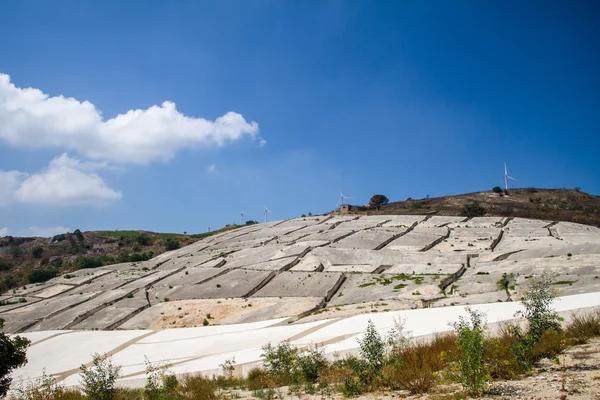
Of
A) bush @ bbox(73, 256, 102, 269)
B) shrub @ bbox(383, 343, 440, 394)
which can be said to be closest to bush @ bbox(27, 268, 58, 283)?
bush @ bbox(73, 256, 102, 269)

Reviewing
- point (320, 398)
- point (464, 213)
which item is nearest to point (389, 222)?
point (464, 213)

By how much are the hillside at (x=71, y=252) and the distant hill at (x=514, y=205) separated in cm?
3241

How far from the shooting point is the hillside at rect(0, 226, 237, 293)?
182ft

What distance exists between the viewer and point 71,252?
72625mm

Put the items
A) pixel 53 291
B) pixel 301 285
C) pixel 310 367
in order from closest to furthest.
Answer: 1. pixel 310 367
2. pixel 301 285
3. pixel 53 291

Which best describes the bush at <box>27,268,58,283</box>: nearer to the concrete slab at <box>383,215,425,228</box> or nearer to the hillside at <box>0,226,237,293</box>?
the hillside at <box>0,226,237,293</box>

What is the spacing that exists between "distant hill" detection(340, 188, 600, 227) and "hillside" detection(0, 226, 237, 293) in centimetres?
3241

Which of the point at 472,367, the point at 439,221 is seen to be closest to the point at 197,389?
the point at 472,367

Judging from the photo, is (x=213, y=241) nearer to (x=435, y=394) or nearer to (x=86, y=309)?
(x=86, y=309)

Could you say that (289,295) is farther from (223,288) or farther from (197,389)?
(197,389)

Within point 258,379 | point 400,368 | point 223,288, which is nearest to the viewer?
point 400,368

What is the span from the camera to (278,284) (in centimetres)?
3153

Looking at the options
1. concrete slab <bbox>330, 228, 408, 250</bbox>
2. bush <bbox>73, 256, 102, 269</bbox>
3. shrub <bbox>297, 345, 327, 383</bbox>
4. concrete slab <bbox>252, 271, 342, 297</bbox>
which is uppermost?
bush <bbox>73, 256, 102, 269</bbox>

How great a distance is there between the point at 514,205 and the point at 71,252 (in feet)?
236
